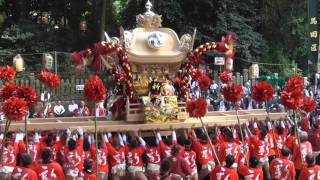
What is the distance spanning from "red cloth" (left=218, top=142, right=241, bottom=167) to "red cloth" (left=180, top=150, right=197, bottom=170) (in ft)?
1.64

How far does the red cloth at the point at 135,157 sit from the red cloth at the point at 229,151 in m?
1.35

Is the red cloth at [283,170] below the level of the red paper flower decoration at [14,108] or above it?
below

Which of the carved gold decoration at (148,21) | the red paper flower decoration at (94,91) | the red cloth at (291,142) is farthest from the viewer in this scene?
the carved gold decoration at (148,21)

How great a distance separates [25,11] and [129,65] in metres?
→ 15.4

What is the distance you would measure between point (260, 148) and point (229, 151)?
0.89 metres

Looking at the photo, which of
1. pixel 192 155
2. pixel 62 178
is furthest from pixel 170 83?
pixel 62 178

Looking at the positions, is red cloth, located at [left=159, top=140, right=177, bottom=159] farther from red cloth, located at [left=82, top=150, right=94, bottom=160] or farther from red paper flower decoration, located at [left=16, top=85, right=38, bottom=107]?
red paper flower decoration, located at [left=16, top=85, right=38, bottom=107]

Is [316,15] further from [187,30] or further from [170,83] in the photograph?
[170,83]

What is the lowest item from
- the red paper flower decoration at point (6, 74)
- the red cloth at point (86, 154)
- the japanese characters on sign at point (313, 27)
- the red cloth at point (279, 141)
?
the red cloth at point (86, 154)

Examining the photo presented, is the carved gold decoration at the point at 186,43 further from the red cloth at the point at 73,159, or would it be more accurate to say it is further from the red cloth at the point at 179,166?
the red cloth at the point at 73,159

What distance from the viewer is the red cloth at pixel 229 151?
8.85m

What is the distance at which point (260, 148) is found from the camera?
947 centimetres

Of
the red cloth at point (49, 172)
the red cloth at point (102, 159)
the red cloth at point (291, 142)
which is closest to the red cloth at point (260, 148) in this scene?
the red cloth at point (291, 142)

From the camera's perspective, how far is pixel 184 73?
37.1 feet
